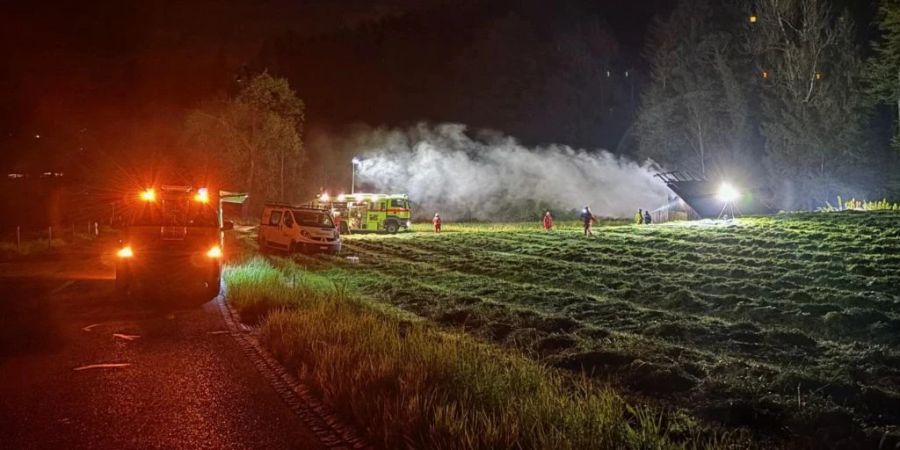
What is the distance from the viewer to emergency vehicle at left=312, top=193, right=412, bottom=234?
4684 centimetres

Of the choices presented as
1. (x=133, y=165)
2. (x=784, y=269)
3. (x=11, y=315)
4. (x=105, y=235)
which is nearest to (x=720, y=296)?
(x=784, y=269)

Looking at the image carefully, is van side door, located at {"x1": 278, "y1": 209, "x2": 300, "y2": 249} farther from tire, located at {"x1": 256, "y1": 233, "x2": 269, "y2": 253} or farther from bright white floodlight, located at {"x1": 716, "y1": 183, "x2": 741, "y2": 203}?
bright white floodlight, located at {"x1": 716, "y1": 183, "x2": 741, "y2": 203}

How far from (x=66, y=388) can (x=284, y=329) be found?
125 inches

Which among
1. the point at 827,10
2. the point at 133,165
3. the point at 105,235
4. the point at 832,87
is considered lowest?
the point at 105,235

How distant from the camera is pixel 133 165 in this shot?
65.4m

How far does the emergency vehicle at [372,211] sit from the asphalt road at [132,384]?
32722 mm

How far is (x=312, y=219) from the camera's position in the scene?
29.7 m

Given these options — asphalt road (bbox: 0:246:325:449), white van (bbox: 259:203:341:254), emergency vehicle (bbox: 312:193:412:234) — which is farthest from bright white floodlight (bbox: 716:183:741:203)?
asphalt road (bbox: 0:246:325:449)

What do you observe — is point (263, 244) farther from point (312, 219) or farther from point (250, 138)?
point (250, 138)

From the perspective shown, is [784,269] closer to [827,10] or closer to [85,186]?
[827,10]

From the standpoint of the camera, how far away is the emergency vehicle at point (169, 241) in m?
14.8

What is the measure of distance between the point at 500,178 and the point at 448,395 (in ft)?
184

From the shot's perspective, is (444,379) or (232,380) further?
(232,380)

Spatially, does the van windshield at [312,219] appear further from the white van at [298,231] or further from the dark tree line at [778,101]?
the dark tree line at [778,101]
